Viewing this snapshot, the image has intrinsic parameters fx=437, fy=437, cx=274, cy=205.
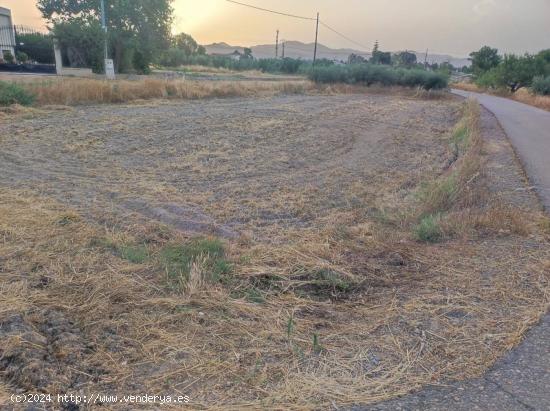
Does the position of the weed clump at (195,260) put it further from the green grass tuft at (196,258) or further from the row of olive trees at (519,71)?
the row of olive trees at (519,71)

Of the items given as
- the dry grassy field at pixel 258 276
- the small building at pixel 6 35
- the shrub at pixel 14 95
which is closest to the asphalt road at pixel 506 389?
the dry grassy field at pixel 258 276

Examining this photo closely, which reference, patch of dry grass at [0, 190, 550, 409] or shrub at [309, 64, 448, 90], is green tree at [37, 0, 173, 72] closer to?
shrub at [309, 64, 448, 90]

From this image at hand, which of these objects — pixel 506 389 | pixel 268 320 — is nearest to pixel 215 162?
pixel 268 320

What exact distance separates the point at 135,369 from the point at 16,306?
1347mm

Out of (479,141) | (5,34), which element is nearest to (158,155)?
(479,141)

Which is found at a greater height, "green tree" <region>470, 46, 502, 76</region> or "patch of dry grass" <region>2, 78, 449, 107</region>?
"green tree" <region>470, 46, 502, 76</region>

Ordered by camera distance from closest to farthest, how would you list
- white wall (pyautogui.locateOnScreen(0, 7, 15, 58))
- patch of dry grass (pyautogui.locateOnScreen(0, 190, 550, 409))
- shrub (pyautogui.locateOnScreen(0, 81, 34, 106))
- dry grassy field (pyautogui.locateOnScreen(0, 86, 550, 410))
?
patch of dry grass (pyautogui.locateOnScreen(0, 190, 550, 409)), dry grassy field (pyautogui.locateOnScreen(0, 86, 550, 410)), shrub (pyautogui.locateOnScreen(0, 81, 34, 106)), white wall (pyautogui.locateOnScreen(0, 7, 15, 58))

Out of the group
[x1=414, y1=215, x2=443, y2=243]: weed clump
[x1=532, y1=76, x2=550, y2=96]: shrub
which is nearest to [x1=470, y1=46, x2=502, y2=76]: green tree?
[x1=532, y1=76, x2=550, y2=96]: shrub

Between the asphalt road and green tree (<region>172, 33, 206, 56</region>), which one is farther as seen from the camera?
green tree (<region>172, 33, 206, 56</region>)

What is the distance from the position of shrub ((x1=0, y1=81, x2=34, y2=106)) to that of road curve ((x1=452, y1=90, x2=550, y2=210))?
1694 centimetres

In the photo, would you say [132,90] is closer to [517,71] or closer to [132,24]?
[132,24]

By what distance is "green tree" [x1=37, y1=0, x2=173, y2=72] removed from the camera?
42500mm

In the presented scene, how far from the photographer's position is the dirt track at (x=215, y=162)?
279 inches

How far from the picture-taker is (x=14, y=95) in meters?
16.5
